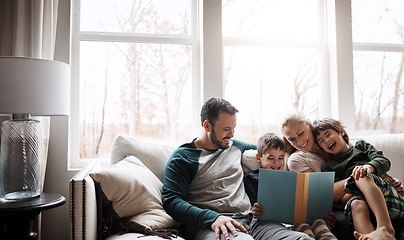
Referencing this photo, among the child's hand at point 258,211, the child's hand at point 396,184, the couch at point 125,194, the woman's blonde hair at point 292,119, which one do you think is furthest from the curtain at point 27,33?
the child's hand at point 396,184

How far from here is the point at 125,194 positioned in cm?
166

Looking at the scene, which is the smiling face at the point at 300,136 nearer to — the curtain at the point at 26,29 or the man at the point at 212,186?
the man at the point at 212,186

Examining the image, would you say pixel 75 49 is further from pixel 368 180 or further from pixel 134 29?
pixel 368 180

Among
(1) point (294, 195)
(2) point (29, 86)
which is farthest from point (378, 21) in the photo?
(2) point (29, 86)

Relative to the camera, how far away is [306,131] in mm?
1856

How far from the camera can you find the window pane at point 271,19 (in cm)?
278

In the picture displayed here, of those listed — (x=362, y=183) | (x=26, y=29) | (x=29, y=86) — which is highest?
(x=26, y=29)

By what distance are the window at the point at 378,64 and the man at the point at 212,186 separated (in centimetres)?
163

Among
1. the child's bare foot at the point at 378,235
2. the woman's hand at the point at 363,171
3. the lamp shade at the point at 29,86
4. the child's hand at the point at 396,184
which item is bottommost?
the child's bare foot at the point at 378,235

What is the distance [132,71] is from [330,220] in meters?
1.75

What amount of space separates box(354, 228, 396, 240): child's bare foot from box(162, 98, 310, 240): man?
289mm

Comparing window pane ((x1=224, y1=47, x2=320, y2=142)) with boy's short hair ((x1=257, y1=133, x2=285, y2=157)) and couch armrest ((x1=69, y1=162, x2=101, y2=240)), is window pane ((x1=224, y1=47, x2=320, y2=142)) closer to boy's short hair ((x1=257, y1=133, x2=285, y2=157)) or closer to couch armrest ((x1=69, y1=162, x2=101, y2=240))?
boy's short hair ((x1=257, y1=133, x2=285, y2=157))

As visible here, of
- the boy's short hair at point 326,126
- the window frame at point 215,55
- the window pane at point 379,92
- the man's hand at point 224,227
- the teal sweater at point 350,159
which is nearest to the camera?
the man's hand at point 224,227

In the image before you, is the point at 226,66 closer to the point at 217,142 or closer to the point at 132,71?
the point at 132,71
